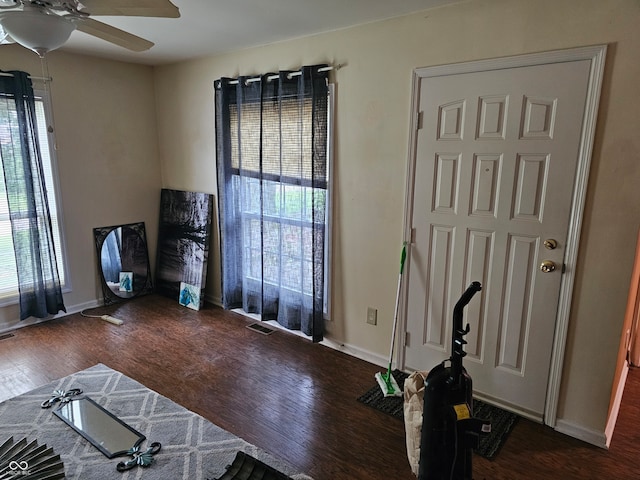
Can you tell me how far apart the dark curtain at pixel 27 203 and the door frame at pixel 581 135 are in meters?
3.03

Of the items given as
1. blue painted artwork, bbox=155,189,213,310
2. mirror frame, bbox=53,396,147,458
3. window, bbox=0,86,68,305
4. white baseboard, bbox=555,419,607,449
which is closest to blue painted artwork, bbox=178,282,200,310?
blue painted artwork, bbox=155,189,213,310

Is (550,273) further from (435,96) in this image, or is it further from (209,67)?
(209,67)

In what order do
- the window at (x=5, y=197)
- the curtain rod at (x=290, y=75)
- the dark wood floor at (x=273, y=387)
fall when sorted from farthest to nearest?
the window at (x=5, y=197) → the curtain rod at (x=290, y=75) → the dark wood floor at (x=273, y=387)

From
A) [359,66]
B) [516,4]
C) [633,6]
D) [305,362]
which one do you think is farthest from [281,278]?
[633,6]

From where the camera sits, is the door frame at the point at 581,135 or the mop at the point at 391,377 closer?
the door frame at the point at 581,135

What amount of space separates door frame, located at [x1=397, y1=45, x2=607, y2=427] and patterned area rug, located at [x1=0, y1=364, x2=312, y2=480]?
57.2 inches

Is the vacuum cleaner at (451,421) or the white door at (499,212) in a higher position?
the white door at (499,212)

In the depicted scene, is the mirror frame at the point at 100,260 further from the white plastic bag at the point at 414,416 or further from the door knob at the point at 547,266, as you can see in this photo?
the door knob at the point at 547,266

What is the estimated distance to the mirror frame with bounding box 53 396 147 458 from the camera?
82.7 inches

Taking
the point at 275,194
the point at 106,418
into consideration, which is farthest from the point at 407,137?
the point at 106,418

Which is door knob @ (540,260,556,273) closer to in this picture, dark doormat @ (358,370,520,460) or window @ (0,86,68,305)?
dark doormat @ (358,370,520,460)

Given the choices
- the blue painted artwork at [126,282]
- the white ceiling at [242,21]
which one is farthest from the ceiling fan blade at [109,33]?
the blue painted artwork at [126,282]

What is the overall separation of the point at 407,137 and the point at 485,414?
1.74 m

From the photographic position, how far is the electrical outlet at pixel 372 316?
2.99 m
